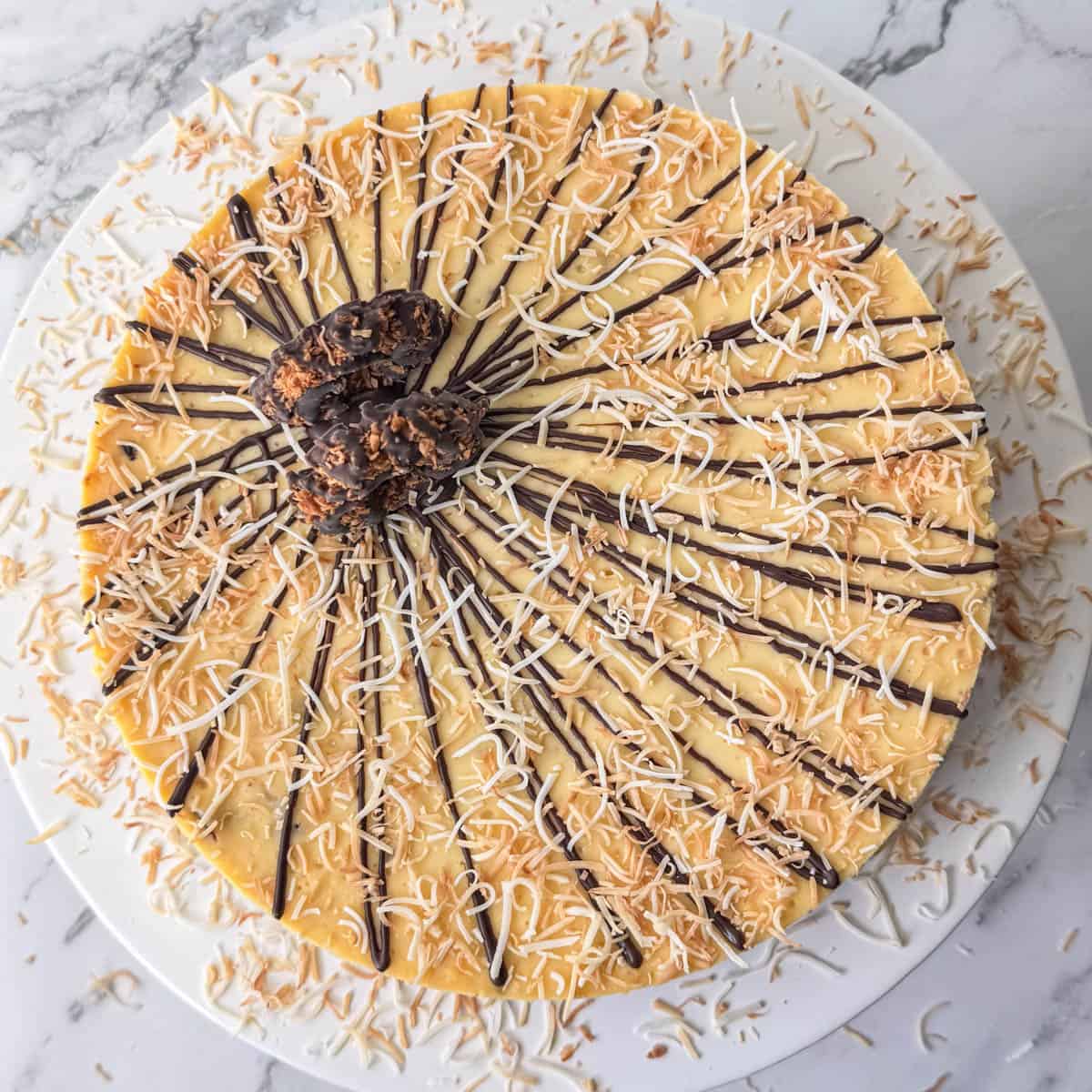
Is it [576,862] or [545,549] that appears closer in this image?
[576,862]

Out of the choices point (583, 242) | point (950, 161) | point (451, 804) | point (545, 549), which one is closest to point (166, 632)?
point (451, 804)

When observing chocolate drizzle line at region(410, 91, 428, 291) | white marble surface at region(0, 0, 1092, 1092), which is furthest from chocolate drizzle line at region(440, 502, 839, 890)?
white marble surface at region(0, 0, 1092, 1092)

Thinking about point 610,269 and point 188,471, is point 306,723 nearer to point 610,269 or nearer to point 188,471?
point 188,471

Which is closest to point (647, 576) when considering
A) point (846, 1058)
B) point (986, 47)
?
point (846, 1058)

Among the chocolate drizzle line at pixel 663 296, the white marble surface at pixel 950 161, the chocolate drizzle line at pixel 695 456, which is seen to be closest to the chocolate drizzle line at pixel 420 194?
the chocolate drizzle line at pixel 663 296

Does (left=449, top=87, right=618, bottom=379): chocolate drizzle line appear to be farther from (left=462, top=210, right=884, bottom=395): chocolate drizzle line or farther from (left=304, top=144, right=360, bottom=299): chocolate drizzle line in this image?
(left=304, top=144, right=360, bottom=299): chocolate drizzle line

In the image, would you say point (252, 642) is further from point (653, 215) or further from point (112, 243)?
point (653, 215)
